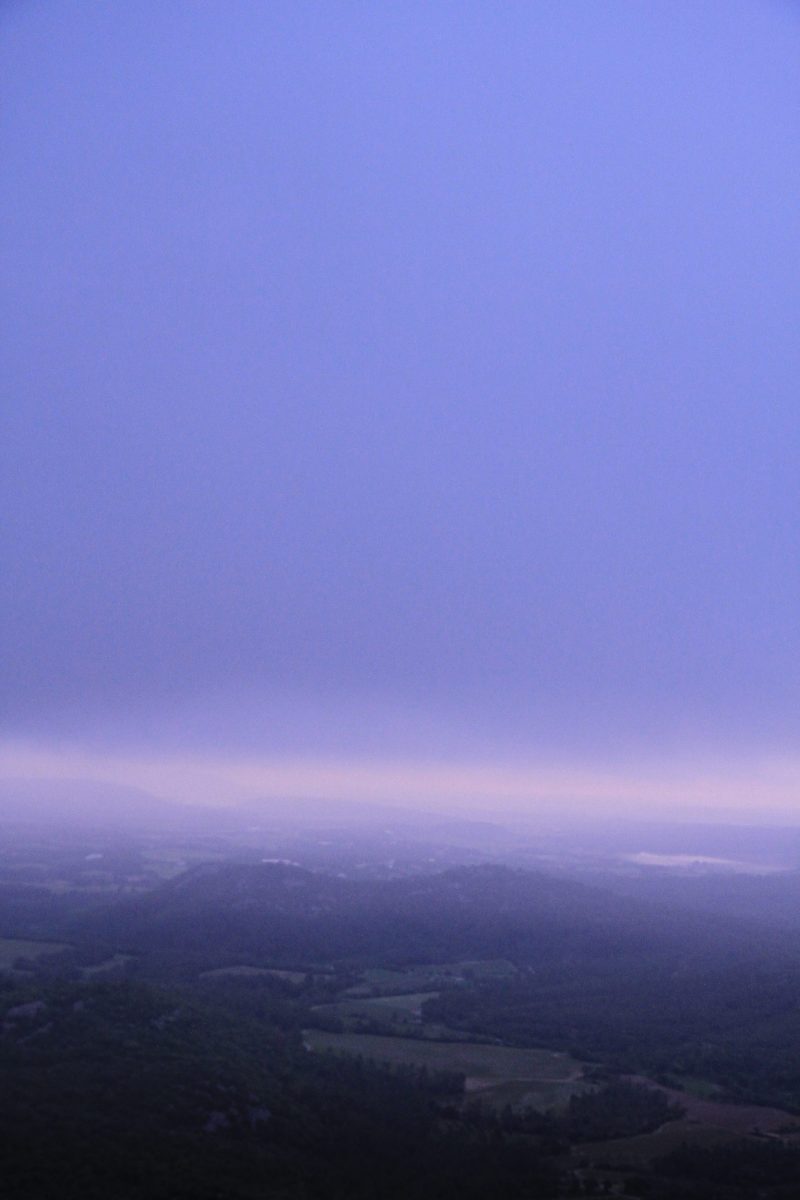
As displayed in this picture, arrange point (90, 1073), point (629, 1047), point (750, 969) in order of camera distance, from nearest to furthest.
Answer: point (90, 1073)
point (629, 1047)
point (750, 969)

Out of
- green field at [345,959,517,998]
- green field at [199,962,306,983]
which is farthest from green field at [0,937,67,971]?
green field at [345,959,517,998]

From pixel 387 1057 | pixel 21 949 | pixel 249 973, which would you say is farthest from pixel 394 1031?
pixel 21 949

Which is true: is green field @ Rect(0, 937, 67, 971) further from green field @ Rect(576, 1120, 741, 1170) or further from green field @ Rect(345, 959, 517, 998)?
green field @ Rect(576, 1120, 741, 1170)

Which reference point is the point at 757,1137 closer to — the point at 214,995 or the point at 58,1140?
the point at 58,1140

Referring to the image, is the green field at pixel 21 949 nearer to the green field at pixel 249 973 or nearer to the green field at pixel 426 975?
the green field at pixel 249 973

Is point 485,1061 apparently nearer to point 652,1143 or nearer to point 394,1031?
point 394,1031

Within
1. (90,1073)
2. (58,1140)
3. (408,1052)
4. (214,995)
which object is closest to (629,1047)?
(408,1052)
